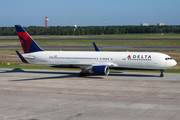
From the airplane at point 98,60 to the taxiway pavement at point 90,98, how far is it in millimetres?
1846

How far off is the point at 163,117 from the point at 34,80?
70.2 ft

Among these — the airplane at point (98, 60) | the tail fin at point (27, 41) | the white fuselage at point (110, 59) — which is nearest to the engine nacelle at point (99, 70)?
the airplane at point (98, 60)

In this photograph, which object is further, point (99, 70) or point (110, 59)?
point (110, 59)

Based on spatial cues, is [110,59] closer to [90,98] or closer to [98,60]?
[98,60]

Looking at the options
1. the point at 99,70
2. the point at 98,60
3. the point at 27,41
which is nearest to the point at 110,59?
the point at 98,60

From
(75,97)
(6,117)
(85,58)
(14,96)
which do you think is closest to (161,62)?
(85,58)

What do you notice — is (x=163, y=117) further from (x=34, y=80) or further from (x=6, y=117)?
(x=34, y=80)

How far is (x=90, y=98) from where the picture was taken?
24.8m

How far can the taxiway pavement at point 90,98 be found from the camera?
1967cm

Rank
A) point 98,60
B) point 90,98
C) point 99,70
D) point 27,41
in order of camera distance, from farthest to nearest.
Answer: point 27,41 < point 98,60 < point 99,70 < point 90,98

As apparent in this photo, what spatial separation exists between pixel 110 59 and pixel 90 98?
541 inches

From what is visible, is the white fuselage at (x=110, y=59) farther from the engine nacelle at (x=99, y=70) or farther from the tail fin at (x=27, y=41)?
the engine nacelle at (x=99, y=70)

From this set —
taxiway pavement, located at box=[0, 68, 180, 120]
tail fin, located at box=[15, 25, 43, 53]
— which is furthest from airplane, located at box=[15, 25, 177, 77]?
taxiway pavement, located at box=[0, 68, 180, 120]

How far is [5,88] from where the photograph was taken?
97.0ft
